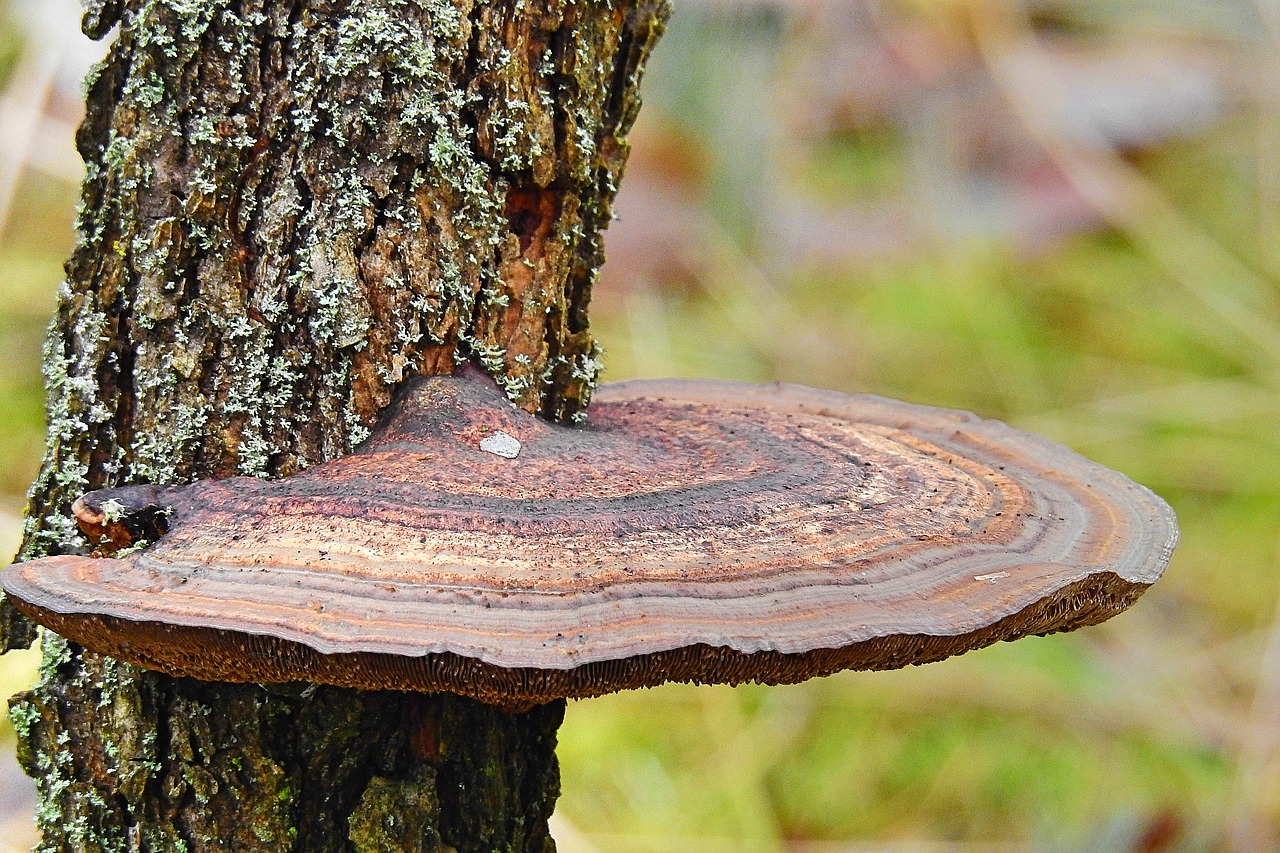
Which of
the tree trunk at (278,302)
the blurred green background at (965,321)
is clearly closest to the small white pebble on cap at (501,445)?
the tree trunk at (278,302)

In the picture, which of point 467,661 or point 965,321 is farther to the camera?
point 965,321

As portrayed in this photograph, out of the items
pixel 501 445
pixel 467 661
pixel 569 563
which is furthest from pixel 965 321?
pixel 467 661

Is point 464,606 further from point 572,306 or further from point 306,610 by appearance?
point 572,306

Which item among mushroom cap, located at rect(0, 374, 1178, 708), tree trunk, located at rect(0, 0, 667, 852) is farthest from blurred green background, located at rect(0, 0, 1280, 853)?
mushroom cap, located at rect(0, 374, 1178, 708)

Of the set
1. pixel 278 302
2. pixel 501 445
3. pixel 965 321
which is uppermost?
pixel 278 302

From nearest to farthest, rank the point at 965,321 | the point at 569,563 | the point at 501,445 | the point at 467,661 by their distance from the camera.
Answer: the point at 467,661 → the point at 569,563 → the point at 501,445 → the point at 965,321

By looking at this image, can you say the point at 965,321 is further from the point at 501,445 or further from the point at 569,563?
Result: the point at 569,563

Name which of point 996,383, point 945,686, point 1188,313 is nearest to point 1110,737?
point 945,686
